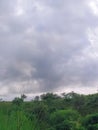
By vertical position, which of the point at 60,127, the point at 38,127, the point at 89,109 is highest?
the point at 89,109

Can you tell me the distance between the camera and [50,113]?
33656 millimetres

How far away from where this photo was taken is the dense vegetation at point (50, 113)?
5.42 m

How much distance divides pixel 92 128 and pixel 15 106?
1253 inches

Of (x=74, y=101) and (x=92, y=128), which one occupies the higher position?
(x=74, y=101)

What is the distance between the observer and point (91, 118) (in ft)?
122

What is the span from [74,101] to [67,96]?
2.20 m

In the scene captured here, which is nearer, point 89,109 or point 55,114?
point 55,114

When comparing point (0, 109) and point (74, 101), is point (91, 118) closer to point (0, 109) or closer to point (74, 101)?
point (74, 101)

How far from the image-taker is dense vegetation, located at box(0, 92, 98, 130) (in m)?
5.42

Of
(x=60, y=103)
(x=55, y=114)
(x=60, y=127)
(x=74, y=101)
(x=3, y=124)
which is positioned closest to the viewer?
(x=3, y=124)

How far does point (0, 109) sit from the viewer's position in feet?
18.5

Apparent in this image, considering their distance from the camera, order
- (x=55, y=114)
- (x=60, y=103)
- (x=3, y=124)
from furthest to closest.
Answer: (x=60, y=103)
(x=55, y=114)
(x=3, y=124)

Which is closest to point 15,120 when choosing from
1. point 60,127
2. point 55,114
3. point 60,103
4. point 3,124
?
point 3,124

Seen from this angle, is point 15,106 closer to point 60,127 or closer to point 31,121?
point 31,121
